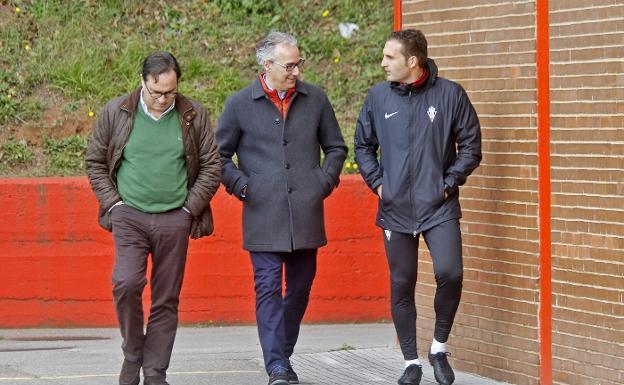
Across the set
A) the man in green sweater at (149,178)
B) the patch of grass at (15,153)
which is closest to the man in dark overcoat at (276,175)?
the man in green sweater at (149,178)

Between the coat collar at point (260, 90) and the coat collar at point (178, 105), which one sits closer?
the coat collar at point (178, 105)

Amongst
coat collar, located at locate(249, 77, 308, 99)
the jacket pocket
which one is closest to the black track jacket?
the jacket pocket

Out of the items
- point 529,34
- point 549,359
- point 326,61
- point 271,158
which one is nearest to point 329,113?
point 271,158

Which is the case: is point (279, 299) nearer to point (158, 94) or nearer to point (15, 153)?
point (158, 94)

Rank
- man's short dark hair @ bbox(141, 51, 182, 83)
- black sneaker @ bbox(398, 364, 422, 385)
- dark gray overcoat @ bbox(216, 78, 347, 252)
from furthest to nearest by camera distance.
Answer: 1. dark gray overcoat @ bbox(216, 78, 347, 252)
2. black sneaker @ bbox(398, 364, 422, 385)
3. man's short dark hair @ bbox(141, 51, 182, 83)

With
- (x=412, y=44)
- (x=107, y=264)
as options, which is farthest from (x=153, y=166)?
(x=107, y=264)

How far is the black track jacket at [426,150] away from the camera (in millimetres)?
7816

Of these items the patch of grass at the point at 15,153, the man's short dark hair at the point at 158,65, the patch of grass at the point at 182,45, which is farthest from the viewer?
the patch of grass at the point at 182,45

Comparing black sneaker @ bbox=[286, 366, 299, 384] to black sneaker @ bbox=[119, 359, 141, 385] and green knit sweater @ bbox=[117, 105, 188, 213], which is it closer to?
black sneaker @ bbox=[119, 359, 141, 385]

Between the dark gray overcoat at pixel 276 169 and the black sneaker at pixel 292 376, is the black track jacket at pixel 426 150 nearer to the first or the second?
the dark gray overcoat at pixel 276 169

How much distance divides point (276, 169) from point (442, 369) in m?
1.43

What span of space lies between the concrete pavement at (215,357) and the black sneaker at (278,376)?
52 centimetres

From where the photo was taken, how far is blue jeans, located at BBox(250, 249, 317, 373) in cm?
802

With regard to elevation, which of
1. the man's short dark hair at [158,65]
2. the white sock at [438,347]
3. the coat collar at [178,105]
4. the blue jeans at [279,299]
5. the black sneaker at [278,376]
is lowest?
the black sneaker at [278,376]
